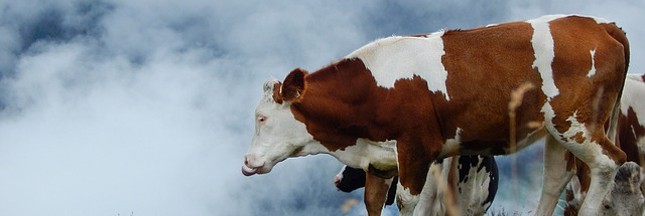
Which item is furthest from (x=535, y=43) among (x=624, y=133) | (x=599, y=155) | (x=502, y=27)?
(x=624, y=133)

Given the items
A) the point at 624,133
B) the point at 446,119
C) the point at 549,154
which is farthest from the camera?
the point at 624,133

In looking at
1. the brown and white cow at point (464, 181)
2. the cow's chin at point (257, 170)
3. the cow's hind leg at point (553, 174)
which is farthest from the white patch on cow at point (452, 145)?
the brown and white cow at point (464, 181)

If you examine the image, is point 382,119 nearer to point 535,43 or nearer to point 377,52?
point 377,52

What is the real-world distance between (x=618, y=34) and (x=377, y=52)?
220cm

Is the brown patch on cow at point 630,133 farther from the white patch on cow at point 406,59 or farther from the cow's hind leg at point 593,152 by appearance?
the white patch on cow at point 406,59

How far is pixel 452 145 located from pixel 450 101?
1.32 ft

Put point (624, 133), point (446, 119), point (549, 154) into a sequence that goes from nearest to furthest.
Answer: point (446, 119) → point (549, 154) → point (624, 133)

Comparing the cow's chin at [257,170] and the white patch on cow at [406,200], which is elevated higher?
the cow's chin at [257,170]

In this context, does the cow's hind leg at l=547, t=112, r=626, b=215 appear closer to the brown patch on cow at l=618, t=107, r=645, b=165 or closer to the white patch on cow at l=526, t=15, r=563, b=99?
the white patch on cow at l=526, t=15, r=563, b=99

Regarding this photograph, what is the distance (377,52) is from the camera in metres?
11.8

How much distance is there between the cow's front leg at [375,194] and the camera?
496 inches

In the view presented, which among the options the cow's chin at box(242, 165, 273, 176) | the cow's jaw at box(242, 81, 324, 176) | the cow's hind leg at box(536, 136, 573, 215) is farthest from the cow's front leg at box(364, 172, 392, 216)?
the cow's hind leg at box(536, 136, 573, 215)

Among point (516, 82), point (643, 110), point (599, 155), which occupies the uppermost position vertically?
point (643, 110)

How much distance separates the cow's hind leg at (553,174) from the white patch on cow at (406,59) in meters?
1.40
